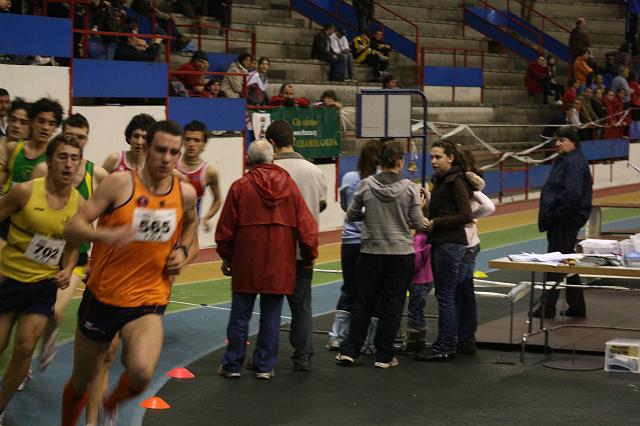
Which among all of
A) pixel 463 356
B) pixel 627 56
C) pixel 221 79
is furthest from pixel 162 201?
pixel 627 56

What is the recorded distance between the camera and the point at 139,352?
6.25 metres

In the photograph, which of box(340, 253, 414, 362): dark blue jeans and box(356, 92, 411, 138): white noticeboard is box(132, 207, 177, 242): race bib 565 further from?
box(356, 92, 411, 138): white noticeboard

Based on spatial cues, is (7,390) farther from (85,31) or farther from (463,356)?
(85,31)

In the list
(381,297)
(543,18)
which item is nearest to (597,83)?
(543,18)

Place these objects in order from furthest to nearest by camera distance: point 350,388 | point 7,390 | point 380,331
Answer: point 380,331, point 350,388, point 7,390

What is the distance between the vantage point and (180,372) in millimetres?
9102

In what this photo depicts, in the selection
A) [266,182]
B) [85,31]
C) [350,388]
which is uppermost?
[85,31]

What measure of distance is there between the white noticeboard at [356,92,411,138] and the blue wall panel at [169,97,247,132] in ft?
16.9

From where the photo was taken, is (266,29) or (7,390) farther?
(266,29)

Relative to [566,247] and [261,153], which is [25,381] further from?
[566,247]

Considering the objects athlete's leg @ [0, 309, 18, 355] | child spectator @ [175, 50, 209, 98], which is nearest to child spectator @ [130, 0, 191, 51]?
child spectator @ [175, 50, 209, 98]

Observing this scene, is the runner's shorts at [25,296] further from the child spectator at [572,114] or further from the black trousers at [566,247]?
the child spectator at [572,114]

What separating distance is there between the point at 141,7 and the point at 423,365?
12523 millimetres

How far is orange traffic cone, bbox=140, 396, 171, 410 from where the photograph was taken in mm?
8039
